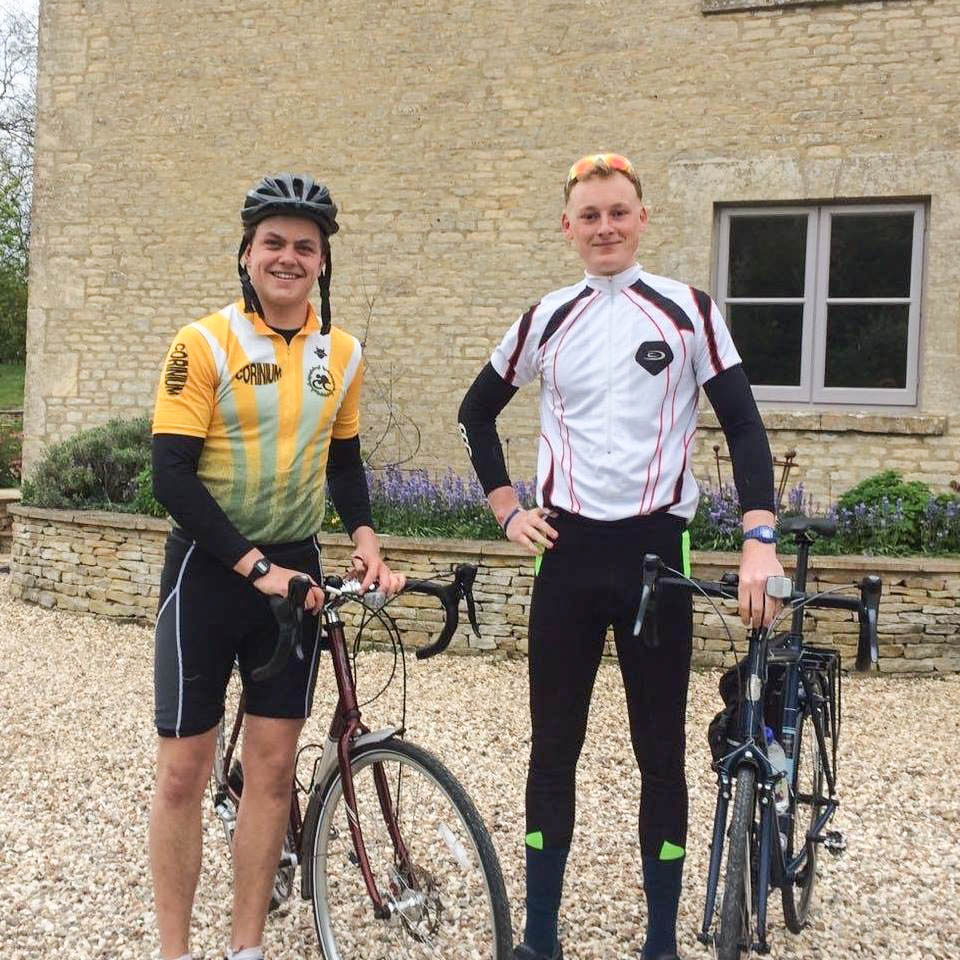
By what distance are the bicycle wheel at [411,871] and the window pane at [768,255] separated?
6640mm

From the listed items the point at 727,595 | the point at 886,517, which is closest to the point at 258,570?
the point at 727,595

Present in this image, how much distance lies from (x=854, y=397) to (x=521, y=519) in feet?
20.3

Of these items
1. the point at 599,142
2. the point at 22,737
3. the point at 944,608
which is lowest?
the point at 22,737

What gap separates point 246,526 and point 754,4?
7.09 meters

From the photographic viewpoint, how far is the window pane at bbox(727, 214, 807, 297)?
802 cm

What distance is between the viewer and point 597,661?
2.49m

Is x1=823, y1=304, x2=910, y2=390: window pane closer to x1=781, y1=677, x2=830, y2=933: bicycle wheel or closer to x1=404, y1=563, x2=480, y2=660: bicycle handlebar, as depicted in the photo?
x1=781, y1=677, x2=830, y2=933: bicycle wheel

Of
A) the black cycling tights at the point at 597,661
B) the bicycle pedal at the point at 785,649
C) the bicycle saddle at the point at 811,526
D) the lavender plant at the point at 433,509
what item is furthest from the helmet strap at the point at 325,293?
the lavender plant at the point at 433,509

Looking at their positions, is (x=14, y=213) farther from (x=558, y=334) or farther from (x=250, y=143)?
(x=558, y=334)

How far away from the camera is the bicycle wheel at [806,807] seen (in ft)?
9.01

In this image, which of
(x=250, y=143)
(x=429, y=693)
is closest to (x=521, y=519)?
(x=429, y=693)

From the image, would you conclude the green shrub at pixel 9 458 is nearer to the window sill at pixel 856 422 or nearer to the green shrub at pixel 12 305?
the window sill at pixel 856 422

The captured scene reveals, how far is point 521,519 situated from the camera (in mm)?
2457

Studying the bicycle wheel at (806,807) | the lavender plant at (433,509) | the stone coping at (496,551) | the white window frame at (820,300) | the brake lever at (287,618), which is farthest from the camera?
the white window frame at (820,300)
